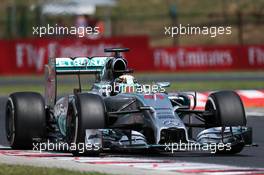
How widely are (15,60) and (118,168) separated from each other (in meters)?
26.4

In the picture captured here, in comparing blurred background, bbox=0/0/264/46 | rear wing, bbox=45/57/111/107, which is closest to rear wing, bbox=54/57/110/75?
rear wing, bbox=45/57/111/107

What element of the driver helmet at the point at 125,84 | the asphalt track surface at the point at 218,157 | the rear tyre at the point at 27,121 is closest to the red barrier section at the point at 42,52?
the driver helmet at the point at 125,84

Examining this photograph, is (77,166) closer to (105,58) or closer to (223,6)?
(105,58)

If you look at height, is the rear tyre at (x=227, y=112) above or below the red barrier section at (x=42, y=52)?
below

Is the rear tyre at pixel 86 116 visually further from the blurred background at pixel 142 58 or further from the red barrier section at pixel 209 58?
the red barrier section at pixel 209 58

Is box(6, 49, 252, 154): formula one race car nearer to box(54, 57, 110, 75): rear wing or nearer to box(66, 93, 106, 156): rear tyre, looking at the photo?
box(66, 93, 106, 156): rear tyre

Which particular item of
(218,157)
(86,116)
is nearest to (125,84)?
(86,116)

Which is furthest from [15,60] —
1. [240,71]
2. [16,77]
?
[240,71]

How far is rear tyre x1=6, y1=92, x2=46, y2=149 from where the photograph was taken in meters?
13.2

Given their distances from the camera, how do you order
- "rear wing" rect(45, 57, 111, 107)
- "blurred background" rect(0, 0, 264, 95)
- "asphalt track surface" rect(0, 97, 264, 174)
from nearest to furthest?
"asphalt track surface" rect(0, 97, 264, 174), "rear wing" rect(45, 57, 111, 107), "blurred background" rect(0, 0, 264, 95)

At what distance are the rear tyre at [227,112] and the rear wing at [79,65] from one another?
2.23 metres

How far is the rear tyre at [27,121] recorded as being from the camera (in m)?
13.2

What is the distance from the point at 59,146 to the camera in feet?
43.2

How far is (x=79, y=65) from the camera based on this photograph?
1484 centimetres
